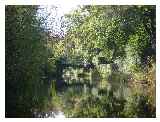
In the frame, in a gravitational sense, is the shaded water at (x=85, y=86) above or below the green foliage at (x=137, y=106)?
above

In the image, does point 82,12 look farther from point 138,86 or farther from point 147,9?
point 138,86

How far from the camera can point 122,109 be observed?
192 cm

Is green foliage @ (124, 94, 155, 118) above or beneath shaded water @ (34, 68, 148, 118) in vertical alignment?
beneath

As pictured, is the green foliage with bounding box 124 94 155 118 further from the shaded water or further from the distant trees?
the distant trees

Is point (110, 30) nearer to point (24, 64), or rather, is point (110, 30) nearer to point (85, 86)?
point (85, 86)

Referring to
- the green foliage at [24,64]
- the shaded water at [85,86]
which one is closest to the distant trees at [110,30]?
the shaded water at [85,86]

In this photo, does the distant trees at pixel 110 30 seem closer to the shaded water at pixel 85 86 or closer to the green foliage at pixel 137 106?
the shaded water at pixel 85 86

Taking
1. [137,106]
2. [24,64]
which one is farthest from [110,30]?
[24,64]

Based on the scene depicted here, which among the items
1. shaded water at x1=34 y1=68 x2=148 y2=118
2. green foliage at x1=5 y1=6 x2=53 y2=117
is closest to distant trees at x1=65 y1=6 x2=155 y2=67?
shaded water at x1=34 y1=68 x2=148 y2=118

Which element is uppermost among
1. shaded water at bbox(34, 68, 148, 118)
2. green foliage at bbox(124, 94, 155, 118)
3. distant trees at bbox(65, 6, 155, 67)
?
distant trees at bbox(65, 6, 155, 67)

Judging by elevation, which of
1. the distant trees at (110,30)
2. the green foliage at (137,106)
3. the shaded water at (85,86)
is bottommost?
the green foliage at (137,106)

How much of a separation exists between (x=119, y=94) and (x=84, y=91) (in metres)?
0.29
